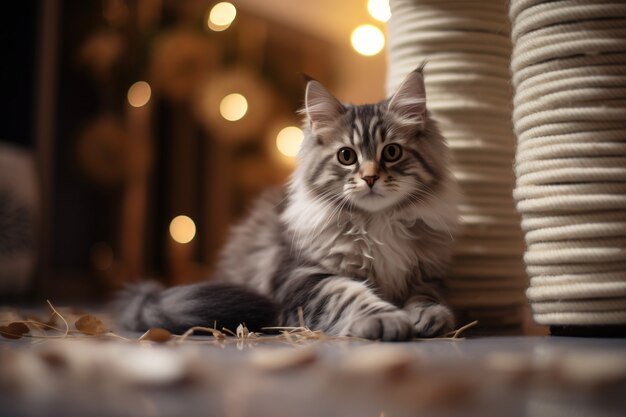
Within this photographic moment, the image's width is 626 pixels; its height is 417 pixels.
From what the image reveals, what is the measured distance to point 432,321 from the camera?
4.48ft

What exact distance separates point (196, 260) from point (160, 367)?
149 inches

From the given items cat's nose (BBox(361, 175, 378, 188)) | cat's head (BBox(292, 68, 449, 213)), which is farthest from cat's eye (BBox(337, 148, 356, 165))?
cat's nose (BBox(361, 175, 378, 188))

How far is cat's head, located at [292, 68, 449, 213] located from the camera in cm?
143

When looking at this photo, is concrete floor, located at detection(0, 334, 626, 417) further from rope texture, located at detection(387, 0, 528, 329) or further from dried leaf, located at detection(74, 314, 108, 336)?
rope texture, located at detection(387, 0, 528, 329)

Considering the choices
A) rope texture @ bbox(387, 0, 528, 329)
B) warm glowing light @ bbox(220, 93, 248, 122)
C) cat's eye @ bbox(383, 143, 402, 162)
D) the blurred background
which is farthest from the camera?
warm glowing light @ bbox(220, 93, 248, 122)

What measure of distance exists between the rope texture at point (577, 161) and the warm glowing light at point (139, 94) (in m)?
3.23

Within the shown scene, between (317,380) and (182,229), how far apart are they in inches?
147

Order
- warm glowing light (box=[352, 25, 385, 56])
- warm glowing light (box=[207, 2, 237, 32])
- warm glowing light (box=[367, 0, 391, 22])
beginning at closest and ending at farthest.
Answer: warm glowing light (box=[367, 0, 391, 22]), warm glowing light (box=[352, 25, 385, 56]), warm glowing light (box=[207, 2, 237, 32])

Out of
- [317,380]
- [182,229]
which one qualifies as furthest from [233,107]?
[317,380]

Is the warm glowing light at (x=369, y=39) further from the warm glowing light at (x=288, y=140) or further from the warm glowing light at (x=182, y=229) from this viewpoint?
the warm glowing light at (x=182, y=229)

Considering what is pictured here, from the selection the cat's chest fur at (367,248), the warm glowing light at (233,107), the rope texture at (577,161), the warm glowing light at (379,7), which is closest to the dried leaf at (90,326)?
the cat's chest fur at (367,248)

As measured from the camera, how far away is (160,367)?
0.96 meters

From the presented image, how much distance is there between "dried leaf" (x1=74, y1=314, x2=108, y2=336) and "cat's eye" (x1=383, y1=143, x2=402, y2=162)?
79 cm

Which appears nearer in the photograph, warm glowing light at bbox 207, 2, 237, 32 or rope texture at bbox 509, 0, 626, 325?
rope texture at bbox 509, 0, 626, 325
